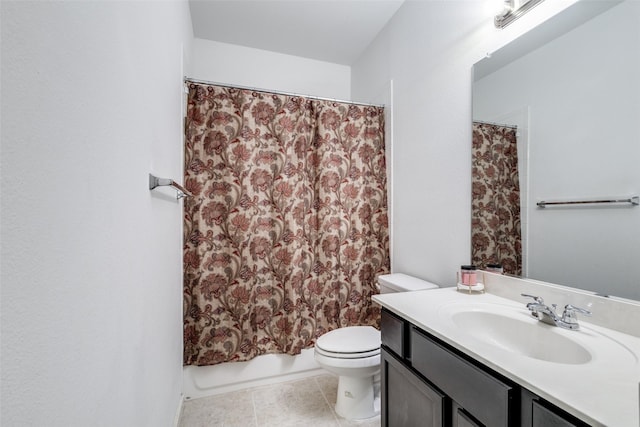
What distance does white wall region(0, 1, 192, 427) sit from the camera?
369 millimetres

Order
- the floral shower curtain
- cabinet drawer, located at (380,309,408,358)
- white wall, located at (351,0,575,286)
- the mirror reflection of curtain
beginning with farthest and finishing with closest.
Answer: the floral shower curtain
white wall, located at (351,0,575,286)
the mirror reflection of curtain
cabinet drawer, located at (380,309,408,358)

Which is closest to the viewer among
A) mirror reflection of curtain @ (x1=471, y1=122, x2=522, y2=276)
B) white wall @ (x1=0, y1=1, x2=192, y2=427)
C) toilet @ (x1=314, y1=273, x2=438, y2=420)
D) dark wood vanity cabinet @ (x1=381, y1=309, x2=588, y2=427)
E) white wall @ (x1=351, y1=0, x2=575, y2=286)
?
white wall @ (x1=0, y1=1, x2=192, y2=427)

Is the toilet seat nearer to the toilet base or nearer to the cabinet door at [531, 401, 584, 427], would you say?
the toilet base

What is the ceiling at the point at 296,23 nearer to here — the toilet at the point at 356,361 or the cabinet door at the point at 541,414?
the toilet at the point at 356,361

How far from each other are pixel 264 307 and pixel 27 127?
179cm

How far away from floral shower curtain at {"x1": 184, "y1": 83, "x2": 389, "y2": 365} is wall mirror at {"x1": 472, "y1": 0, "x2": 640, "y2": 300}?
0.97 metres

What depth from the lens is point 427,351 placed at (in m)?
1.00

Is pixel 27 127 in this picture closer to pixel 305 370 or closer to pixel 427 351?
pixel 427 351

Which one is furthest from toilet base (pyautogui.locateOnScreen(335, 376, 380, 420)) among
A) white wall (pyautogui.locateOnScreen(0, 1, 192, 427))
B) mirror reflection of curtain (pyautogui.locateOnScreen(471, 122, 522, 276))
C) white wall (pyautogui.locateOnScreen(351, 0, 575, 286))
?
white wall (pyautogui.locateOnScreen(0, 1, 192, 427))

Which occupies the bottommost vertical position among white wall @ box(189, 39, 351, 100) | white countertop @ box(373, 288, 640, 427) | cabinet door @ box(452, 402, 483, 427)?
cabinet door @ box(452, 402, 483, 427)

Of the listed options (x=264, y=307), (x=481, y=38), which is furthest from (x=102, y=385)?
(x=481, y=38)

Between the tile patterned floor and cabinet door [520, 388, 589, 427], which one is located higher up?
cabinet door [520, 388, 589, 427]

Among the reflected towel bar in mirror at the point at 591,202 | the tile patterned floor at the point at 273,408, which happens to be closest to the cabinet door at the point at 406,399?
the tile patterned floor at the point at 273,408

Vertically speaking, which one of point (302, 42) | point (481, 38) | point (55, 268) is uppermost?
point (302, 42)
